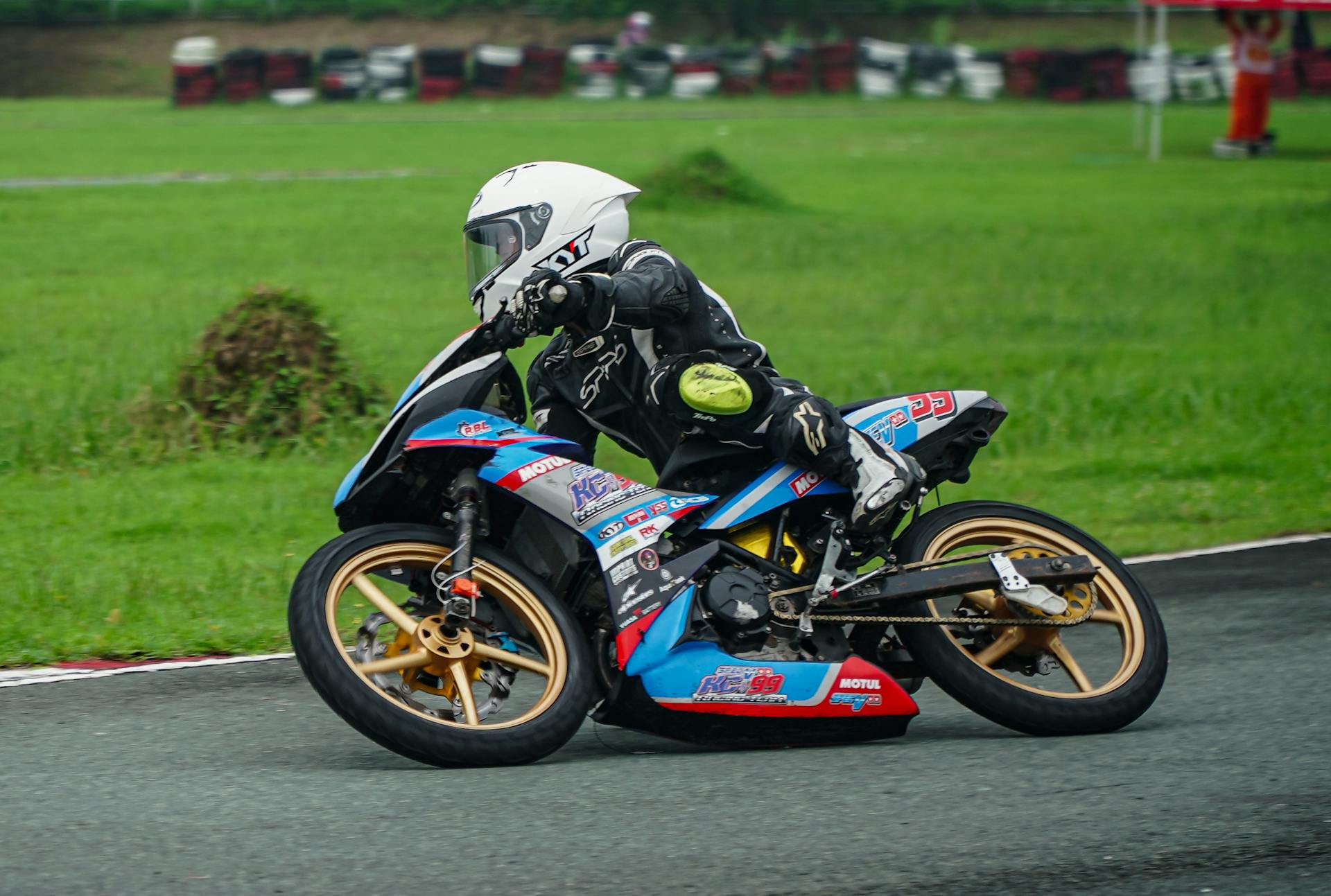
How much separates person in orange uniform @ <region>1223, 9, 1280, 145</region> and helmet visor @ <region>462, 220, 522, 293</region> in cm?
2812

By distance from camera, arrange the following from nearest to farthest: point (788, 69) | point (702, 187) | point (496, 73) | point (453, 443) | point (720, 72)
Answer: point (453, 443) → point (702, 187) → point (496, 73) → point (720, 72) → point (788, 69)

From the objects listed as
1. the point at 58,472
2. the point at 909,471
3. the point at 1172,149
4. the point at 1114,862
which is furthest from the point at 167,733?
the point at 1172,149

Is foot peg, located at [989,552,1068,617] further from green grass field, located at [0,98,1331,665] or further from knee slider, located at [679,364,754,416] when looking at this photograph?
green grass field, located at [0,98,1331,665]

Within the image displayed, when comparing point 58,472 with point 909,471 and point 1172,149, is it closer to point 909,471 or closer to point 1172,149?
point 909,471

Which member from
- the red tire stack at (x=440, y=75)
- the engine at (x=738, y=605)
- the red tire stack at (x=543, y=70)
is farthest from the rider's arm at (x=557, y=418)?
the red tire stack at (x=543, y=70)

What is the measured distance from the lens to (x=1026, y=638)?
208 inches

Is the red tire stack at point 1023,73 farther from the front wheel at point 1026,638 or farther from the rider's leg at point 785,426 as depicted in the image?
the rider's leg at point 785,426

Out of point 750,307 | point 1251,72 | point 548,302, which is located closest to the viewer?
point 548,302

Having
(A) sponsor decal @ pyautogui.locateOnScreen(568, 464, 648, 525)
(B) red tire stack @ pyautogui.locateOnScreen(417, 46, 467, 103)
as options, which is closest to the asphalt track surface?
(A) sponsor decal @ pyautogui.locateOnScreen(568, 464, 648, 525)

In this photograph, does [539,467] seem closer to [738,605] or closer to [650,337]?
[650,337]

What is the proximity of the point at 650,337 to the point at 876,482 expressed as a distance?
822mm

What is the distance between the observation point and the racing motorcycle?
15.6 feet

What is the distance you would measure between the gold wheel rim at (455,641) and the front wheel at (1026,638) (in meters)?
1.08

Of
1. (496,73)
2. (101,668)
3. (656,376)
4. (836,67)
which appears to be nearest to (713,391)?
(656,376)
